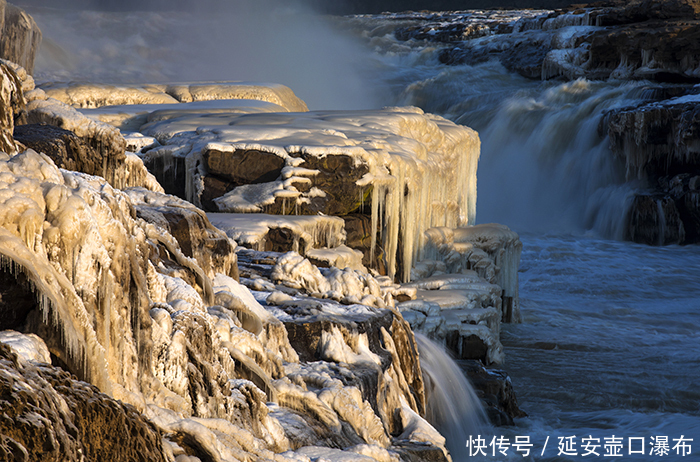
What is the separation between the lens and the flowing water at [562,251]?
9.89 metres

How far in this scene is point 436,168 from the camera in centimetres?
1259

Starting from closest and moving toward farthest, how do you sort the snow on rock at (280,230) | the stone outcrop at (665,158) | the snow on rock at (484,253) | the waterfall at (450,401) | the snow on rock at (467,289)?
the waterfall at (450,401)
the snow on rock at (280,230)
the snow on rock at (467,289)
the snow on rock at (484,253)
the stone outcrop at (665,158)


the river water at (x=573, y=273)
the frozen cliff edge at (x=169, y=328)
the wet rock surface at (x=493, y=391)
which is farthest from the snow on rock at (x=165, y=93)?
the wet rock surface at (x=493, y=391)

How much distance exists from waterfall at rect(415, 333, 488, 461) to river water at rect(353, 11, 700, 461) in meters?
0.20

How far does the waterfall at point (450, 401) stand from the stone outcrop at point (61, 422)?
4.75 m

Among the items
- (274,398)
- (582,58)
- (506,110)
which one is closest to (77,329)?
(274,398)

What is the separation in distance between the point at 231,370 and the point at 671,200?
20700 mm

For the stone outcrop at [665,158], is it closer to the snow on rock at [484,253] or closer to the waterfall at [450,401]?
the snow on rock at [484,253]

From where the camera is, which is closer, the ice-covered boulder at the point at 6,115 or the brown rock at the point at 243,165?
the ice-covered boulder at the point at 6,115

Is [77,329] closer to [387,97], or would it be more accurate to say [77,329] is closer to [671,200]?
[671,200]

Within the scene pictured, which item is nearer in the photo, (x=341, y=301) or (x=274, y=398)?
(x=274, y=398)

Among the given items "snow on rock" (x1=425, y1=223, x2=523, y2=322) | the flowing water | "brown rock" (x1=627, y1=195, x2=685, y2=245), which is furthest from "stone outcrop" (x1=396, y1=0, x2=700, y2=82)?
"snow on rock" (x1=425, y1=223, x2=523, y2=322)

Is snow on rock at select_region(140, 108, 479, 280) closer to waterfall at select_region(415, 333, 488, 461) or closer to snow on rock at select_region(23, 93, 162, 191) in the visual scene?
snow on rock at select_region(23, 93, 162, 191)

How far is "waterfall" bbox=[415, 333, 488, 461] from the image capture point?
7.23 metres
